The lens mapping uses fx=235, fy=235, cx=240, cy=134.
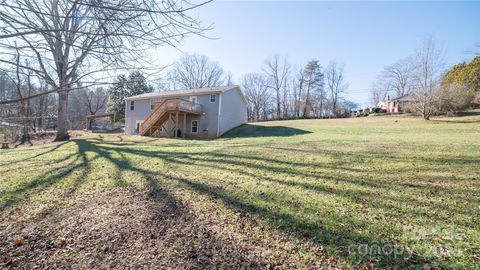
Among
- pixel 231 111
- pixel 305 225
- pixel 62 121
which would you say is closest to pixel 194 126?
pixel 231 111

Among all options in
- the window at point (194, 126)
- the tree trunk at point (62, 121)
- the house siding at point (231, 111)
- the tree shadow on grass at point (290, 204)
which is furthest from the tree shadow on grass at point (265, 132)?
the tree trunk at point (62, 121)

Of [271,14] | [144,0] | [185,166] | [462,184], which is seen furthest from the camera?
[185,166]

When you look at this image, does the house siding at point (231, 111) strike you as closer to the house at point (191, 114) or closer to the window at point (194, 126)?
the house at point (191, 114)

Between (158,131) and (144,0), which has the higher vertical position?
(144,0)

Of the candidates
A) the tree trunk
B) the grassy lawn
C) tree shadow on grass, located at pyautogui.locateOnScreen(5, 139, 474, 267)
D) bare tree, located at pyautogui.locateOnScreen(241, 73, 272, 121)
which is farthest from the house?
bare tree, located at pyautogui.locateOnScreen(241, 73, 272, 121)

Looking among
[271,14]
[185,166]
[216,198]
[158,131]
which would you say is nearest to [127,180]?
[185,166]

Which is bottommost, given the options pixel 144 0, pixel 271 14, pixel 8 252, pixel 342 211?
pixel 8 252

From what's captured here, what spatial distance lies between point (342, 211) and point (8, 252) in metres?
4.27

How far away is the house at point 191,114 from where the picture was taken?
19.1 metres

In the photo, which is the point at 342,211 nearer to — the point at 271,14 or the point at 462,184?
the point at 462,184

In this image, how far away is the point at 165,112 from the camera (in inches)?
740

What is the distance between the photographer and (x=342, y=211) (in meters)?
3.55

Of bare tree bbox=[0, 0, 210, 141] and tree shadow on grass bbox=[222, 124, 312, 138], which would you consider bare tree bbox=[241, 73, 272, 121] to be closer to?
tree shadow on grass bbox=[222, 124, 312, 138]

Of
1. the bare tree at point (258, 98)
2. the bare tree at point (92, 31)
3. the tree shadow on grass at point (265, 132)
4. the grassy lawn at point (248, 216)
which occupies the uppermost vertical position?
the bare tree at point (258, 98)
